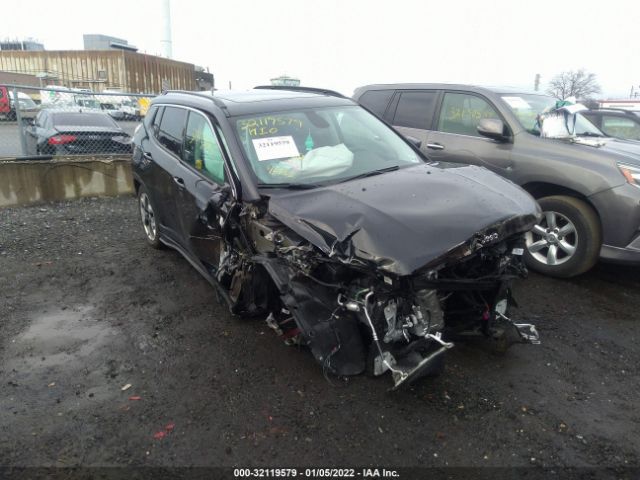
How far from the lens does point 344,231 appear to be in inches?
101

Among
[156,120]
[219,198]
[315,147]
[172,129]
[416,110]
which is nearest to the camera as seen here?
[219,198]

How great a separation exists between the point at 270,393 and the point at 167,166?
2.52 metres

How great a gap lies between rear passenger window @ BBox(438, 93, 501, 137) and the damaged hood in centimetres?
228

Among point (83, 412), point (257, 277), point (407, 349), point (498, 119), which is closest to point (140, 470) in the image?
point (83, 412)

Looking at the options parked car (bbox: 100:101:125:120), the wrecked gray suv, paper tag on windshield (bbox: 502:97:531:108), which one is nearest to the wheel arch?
paper tag on windshield (bbox: 502:97:531:108)

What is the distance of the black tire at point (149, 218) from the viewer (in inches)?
202

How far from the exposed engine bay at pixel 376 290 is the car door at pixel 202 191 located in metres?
0.24

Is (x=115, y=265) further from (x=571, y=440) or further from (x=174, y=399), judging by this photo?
(x=571, y=440)

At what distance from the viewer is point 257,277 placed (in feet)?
10.4

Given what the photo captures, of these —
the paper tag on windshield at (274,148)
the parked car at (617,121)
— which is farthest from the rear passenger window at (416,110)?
the parked car at (617,121)

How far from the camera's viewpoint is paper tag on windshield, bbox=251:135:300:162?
343 cm

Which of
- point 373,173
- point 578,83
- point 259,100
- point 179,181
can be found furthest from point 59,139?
point 578,83

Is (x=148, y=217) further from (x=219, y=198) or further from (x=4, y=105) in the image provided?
(x=4, y=105)

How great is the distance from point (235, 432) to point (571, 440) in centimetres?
184
